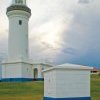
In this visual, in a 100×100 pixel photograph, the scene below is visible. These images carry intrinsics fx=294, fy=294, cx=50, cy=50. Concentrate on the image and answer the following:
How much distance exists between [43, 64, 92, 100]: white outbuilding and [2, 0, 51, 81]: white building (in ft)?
106

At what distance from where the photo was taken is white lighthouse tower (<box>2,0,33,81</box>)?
5003cm

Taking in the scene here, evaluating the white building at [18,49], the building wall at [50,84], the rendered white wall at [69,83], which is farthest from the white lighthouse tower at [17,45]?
the rendered white wall at [69,83]

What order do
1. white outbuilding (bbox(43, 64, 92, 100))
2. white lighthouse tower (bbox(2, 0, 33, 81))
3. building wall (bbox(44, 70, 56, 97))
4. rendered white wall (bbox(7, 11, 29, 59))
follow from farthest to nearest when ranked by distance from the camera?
rendered white wall (bbox(7, 11, 29, 59)) → white lighthouse tower (bbox(2, 0, 33, 81)) → building wall (bbox(44, 70, 56, 97)) → white outbuilding (bbox(43, 64, 92, 100))

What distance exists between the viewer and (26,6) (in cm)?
5228

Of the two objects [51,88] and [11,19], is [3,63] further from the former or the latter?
[51,88]

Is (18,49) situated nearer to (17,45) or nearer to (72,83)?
(17,45)

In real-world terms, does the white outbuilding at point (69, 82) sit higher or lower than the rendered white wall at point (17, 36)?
lower

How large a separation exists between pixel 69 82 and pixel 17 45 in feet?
114

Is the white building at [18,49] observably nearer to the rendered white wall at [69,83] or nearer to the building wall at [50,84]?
the building wall at [50,84]

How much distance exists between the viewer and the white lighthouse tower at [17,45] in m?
50.0

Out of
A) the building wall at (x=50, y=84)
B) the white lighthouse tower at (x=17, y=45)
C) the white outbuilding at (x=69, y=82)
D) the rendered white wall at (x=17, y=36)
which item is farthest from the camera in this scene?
the rendered white wall at (x=17, y=36)

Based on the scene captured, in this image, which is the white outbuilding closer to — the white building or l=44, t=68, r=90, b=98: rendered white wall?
l=44, t=68, r=90, b=98: rendered white wall

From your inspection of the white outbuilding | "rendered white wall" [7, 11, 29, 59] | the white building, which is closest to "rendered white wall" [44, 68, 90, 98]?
the white outbuilding

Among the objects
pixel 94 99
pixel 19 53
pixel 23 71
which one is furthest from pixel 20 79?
pixel 94 99
